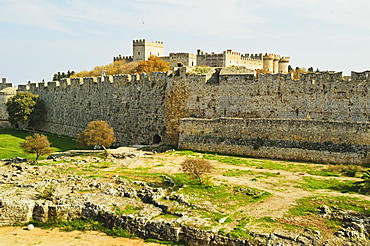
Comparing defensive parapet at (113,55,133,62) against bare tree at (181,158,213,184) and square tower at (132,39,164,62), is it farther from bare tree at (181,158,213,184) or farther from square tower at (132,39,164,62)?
bare tree at (181,158,213,184)

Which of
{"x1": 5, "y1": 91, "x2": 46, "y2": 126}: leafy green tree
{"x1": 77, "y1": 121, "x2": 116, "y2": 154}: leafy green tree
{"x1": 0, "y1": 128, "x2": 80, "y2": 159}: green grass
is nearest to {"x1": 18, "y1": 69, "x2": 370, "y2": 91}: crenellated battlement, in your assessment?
{"x1": 5, "y1": 91, "x2": 46, "y2": 126}: leafy green tree

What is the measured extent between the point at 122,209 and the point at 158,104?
51.3ft

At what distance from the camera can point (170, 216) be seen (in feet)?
45.0

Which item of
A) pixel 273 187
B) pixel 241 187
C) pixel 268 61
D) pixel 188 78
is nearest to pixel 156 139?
pixel 188 78

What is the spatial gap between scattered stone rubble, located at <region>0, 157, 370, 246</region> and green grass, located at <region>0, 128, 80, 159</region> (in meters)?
9.00

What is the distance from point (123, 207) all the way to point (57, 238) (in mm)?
2443

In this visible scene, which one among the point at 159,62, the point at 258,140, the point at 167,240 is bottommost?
the point at 167,240

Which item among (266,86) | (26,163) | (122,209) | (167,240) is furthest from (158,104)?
(167,240)

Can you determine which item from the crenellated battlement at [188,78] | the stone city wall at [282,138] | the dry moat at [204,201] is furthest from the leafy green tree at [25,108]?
the stone city wall at [282,138]

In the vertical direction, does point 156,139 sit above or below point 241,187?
above

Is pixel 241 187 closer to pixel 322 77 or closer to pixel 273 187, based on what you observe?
pixel 273 187

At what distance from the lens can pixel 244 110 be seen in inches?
1045

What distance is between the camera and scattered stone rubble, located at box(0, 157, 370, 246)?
38.5ft

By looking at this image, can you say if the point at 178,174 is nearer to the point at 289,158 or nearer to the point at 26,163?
the point at 289,158
